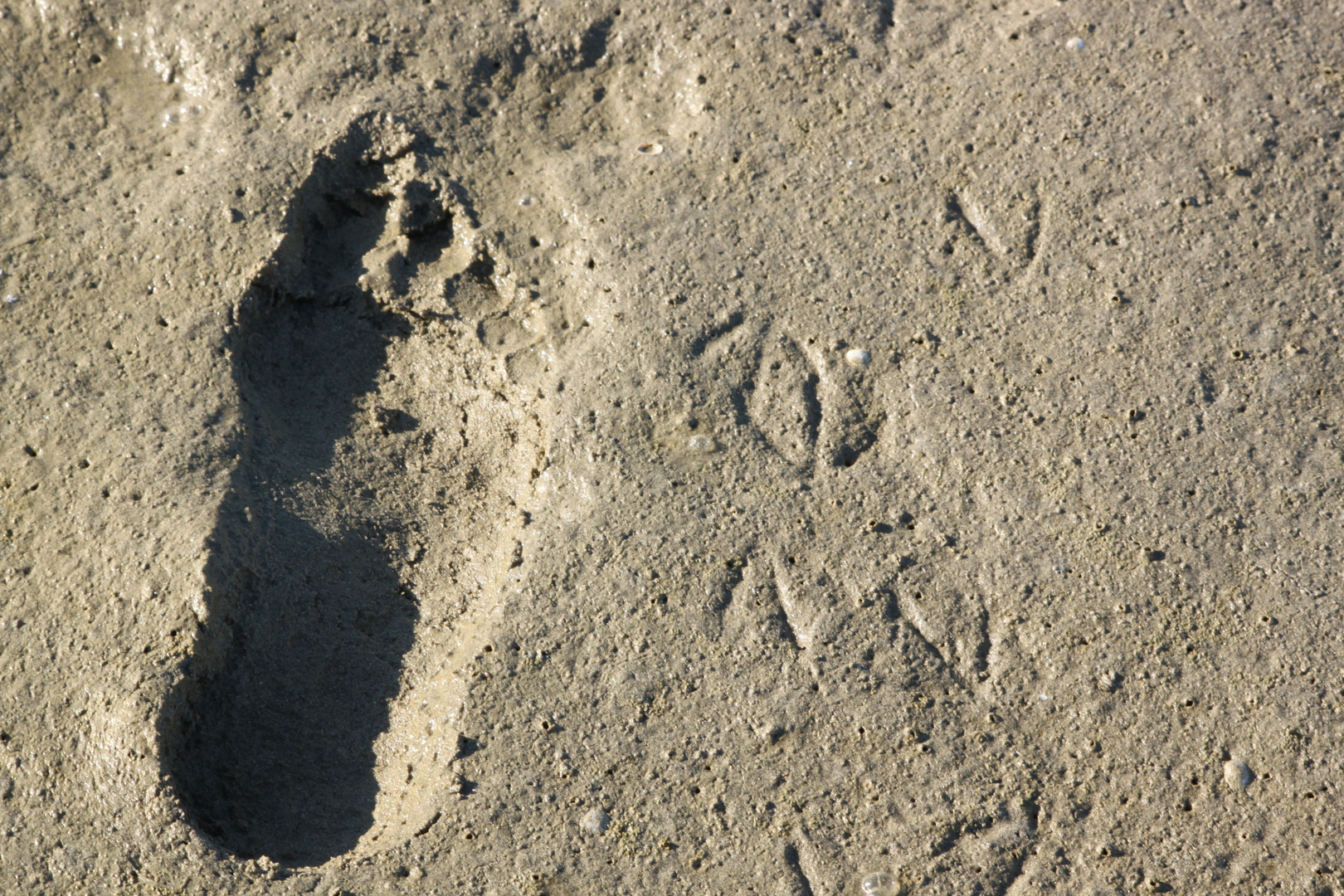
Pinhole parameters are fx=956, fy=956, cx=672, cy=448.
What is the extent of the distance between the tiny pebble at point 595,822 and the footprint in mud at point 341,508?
0.34m

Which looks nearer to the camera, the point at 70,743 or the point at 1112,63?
the point at 70,743

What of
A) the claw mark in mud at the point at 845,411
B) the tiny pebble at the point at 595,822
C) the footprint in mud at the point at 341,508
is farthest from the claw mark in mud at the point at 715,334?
the tiny pebble at the point at 595,822

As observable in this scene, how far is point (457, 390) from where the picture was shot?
Result: 2.48 metres

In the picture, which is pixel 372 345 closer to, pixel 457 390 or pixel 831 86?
pixel 457 390

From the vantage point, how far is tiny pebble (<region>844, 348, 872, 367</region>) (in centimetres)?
232

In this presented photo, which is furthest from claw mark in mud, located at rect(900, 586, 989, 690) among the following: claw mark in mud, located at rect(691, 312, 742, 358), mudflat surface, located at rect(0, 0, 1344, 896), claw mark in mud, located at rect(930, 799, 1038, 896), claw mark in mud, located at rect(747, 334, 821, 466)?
claw mark in mud, located at rect(691, 312, 742, 358)

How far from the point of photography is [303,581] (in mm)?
2271

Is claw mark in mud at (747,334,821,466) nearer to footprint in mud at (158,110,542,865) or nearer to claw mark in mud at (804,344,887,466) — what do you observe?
claw mark in mud at (804,344,887,466)

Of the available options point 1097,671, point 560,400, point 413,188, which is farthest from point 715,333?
point 1097,671

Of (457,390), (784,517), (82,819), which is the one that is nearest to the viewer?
(82,819)

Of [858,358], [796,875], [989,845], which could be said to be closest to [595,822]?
[796,875]

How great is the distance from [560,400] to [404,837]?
1.03m

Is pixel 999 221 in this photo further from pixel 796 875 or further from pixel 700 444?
pixel 796 875

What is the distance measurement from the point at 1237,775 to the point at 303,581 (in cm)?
213
